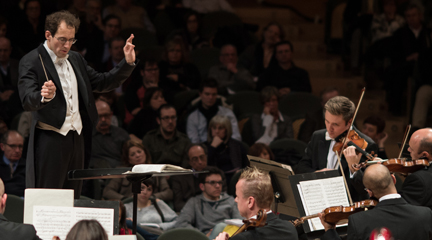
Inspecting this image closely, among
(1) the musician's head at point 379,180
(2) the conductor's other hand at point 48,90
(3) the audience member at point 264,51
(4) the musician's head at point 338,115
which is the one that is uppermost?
(3) the audience member at point 264,51

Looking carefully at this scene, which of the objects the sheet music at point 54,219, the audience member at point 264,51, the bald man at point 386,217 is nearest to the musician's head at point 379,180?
the bald man at point 386,217

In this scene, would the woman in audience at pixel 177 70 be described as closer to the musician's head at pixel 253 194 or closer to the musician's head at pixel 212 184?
the musician's head at pixel 212 184

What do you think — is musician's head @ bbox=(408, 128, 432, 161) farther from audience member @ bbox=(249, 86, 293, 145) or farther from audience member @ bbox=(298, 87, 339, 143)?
audience member @ bbox=(249, 86, 293, 145)

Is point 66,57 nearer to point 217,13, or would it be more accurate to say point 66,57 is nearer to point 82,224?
point 82,224

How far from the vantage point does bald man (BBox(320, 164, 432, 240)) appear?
313cm

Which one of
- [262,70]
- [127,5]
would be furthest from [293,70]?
[127,5]

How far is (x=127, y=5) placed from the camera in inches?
343

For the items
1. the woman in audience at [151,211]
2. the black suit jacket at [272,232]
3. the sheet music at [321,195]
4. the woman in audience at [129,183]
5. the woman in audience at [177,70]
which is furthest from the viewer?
the woman in audience at [177,70]

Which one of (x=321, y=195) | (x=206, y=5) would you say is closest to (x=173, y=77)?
(x=206, y=5)

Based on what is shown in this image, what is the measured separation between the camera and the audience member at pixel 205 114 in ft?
21.7

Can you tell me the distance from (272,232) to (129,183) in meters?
2.95

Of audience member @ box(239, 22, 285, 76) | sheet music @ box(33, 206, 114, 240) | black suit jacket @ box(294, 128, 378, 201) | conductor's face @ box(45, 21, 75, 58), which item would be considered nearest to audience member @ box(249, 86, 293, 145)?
audience member @ box(239, 22, 285, 76)

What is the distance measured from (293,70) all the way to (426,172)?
167 inches

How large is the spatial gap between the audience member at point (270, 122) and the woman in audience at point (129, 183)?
1.43 m
